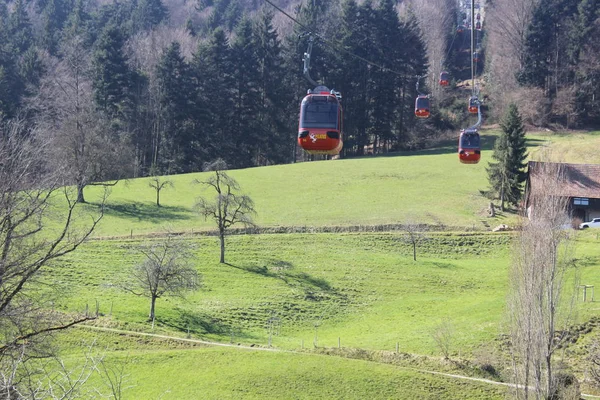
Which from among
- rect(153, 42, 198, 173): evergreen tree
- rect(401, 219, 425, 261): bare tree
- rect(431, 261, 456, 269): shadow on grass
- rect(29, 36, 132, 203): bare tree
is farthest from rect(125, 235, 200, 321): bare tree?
rect(153, 42, 198, 173): evergreen tree

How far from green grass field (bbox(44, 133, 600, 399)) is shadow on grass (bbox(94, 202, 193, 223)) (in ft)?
0.58

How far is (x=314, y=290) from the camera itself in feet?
164

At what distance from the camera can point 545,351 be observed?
31.8 m

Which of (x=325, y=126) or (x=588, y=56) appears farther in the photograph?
(x=588, y=56)

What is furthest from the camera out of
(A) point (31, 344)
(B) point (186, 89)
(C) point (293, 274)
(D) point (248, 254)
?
(B) point (186, 89)

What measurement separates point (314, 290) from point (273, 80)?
51909 millimetres

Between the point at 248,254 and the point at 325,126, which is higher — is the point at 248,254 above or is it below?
below

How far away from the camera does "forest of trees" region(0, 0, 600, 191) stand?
9119 cm

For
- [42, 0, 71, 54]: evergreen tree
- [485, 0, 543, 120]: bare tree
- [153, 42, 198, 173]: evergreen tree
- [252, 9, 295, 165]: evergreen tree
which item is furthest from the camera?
[42, 0, 71, 54]: evergreen tree

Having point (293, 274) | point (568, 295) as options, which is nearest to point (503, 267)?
point (568, 295)

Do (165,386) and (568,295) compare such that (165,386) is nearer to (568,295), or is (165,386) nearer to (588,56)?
(568,295)

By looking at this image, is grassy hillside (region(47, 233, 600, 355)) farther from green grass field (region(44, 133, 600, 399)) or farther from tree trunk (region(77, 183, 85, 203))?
tree trunk (region(77, 183, 85, 203))

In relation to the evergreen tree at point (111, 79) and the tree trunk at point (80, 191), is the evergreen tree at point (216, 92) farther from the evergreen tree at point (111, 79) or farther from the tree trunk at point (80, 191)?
the tree trunk at point (80, 191)

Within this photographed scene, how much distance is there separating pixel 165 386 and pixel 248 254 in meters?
22.5
